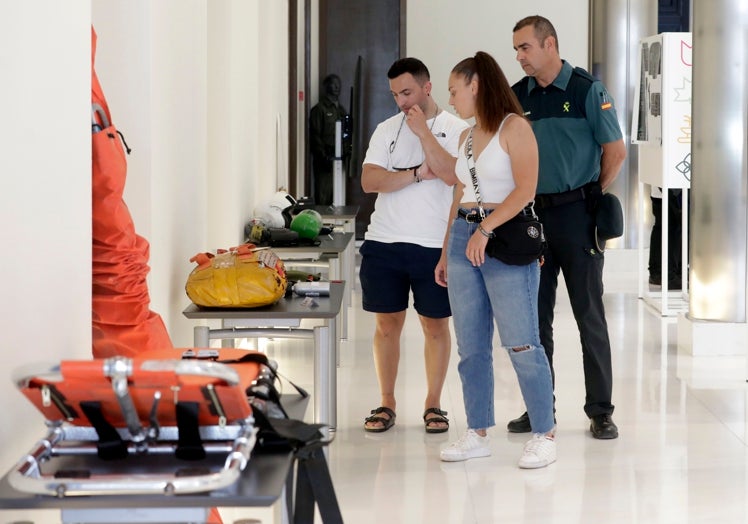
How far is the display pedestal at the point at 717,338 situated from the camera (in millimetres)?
7270

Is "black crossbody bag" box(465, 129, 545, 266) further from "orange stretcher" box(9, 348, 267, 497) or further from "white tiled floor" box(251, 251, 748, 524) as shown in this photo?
"orange stretcher" box(9, 348, 267, 497)

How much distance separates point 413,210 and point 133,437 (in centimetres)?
318

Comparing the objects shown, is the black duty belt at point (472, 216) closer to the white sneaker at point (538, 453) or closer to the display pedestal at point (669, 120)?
the white sneaker at point (538, 453)

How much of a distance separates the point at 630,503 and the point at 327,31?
1147 cm

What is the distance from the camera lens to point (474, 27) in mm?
15188

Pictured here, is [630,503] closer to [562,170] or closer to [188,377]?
[562,170]

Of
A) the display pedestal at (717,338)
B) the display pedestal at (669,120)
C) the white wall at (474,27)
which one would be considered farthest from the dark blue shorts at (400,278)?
the white wall at (474,27)

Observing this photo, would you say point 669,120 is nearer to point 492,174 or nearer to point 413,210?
point 413,210

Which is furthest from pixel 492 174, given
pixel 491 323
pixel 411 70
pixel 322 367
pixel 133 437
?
pixel 133 437

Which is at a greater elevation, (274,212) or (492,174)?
(492,174)

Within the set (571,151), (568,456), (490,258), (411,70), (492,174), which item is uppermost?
(411,70)

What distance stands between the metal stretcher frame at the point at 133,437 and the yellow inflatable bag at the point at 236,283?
2.30 metres

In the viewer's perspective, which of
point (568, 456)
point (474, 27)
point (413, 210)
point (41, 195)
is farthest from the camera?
point (474, 27)

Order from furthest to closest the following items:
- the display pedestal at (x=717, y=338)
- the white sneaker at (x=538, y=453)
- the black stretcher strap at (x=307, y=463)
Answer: the display pedestal at (x=717, y=338), the white sneaker at (x=538, y=453), the black stretcher strap at (x=307, y=463)
